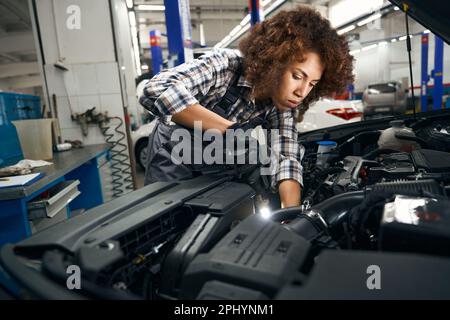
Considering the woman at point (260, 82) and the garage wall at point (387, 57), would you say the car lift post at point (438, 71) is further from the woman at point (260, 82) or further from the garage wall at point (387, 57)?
the woman at point (260, 82)

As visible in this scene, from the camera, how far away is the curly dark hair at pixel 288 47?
1.18 metres

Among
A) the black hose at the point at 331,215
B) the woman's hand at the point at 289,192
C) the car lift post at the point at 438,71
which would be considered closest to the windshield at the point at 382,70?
the car lift post at the point at 438,71

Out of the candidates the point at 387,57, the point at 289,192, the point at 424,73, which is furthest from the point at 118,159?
the point at 387,57

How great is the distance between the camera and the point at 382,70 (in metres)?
11.6

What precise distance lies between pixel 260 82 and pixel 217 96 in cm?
21

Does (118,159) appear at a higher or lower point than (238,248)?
lower

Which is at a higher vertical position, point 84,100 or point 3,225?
point 84,100

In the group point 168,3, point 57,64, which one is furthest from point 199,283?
point 57,64

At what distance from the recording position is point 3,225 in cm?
134

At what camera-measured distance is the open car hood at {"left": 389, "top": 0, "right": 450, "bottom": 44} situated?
115 centimetres

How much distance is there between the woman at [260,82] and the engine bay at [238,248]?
1.01 feet

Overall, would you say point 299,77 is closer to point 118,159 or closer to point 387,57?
point 118,159
